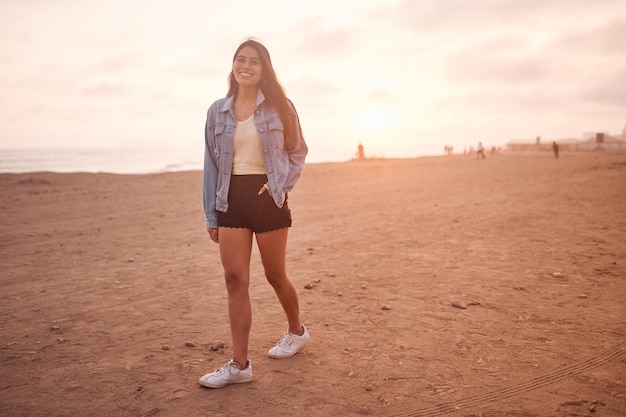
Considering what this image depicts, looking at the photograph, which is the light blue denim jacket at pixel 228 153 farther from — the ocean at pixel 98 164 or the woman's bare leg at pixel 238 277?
the ocean at pixel 98 164

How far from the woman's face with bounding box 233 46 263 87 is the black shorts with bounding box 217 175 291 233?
2.31ft

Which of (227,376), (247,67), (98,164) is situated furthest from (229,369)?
(98,164)

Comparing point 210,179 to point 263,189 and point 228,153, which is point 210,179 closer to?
point 228,153

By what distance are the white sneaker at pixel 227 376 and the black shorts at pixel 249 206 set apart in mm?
1023

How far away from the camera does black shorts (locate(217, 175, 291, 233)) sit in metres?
3.06

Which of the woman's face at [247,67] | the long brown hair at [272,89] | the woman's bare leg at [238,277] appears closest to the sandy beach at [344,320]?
the woman's bare leg at [238,277]

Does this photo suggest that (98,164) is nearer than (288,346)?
No

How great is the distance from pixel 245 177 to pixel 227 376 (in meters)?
1.45

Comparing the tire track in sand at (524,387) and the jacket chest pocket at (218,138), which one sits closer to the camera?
the tire track in sand at (524,387)

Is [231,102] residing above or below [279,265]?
above

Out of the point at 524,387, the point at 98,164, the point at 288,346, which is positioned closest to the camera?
the point at 524,387

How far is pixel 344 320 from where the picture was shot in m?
4.32

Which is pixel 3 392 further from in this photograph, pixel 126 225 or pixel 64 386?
pixel 126 225

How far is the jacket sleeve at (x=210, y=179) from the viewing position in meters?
3.15
